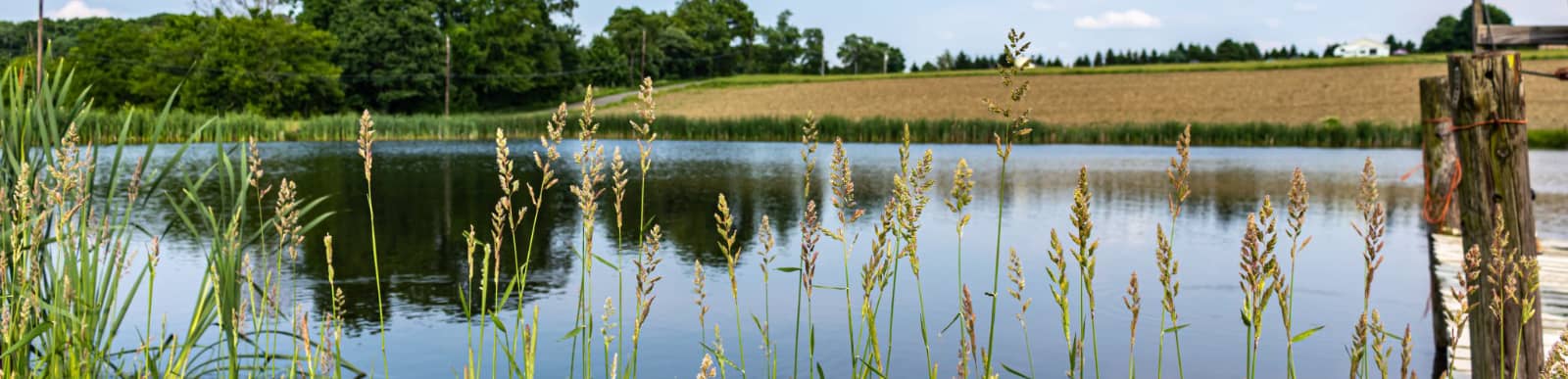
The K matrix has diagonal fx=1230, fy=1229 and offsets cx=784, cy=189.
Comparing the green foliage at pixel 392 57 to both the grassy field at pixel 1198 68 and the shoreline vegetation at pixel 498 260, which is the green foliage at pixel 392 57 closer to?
the grassy field at pixel 1198 68

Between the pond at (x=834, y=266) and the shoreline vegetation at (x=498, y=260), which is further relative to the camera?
the pond at (x=834, y=266)

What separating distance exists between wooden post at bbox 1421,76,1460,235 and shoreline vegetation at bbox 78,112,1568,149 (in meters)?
24.2

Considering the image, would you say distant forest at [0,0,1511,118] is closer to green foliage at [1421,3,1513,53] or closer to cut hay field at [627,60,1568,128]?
cut hay field at [627,60,1568,128]

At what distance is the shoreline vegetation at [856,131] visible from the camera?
30031 millimetres

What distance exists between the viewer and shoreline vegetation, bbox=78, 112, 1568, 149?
3003cm

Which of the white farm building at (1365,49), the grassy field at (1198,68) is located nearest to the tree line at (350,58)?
the grassy field at (1198,68)

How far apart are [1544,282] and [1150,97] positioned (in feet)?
160

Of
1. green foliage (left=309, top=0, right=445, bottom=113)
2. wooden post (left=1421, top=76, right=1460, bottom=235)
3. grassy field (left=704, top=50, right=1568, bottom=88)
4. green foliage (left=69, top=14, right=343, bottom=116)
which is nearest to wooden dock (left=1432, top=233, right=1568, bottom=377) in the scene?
wooden post (left=1421, top=76, right=1460, bottom=235)

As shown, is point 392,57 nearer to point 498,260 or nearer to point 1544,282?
point 1544,282

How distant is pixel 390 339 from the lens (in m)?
6.04

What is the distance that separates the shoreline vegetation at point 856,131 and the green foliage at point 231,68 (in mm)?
14950

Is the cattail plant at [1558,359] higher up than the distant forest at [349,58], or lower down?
lower down

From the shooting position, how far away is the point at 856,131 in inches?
1351

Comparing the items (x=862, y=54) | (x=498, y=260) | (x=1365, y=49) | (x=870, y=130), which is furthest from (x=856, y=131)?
(x=1365, y=49)
